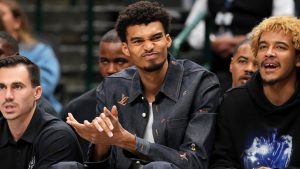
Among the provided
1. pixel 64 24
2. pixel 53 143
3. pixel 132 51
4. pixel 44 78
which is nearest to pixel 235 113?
pixel 132 51

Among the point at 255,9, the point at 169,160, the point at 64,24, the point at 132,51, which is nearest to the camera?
the point at 169,160

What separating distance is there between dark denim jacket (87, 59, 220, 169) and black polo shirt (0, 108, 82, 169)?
0.26 metres

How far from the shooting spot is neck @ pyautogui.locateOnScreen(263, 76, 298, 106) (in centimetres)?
589

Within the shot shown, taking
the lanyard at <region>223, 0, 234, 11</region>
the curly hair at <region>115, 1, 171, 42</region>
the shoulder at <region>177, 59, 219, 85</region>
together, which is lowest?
the shoulder at <region>177, 59, 219, 85</region>

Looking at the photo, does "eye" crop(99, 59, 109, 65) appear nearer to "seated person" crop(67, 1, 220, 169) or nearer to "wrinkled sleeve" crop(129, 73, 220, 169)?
"seated person" crop(67, 1, 220, 169)

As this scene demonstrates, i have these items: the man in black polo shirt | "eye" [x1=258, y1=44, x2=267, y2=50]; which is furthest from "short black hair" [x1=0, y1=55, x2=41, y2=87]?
"eye" [x1=258, y1=44, x2=267, y2=50]

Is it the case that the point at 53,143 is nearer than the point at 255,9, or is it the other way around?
the point at 53,143

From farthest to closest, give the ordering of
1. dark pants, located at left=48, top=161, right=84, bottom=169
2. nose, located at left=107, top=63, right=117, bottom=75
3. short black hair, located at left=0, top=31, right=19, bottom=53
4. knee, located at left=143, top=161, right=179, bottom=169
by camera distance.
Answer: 1. nose, located at left=107, top=63, right=117, bottom=75
2. short black hair, located at left=0, top=31, right=19, bottom=53
3. dark pants, located at left=48, top=161, right=84, bottom=169
4. knee, located at left=143, top=161, right=179, bottom=169

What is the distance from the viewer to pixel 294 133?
18.9 feet

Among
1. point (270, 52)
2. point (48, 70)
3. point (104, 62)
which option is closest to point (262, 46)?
point (270, 52)

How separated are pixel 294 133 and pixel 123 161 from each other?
106cm

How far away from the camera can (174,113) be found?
19.3 feet

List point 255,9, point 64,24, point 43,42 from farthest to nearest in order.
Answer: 1. point 64,24
2. point 43,42
3. point 255,9

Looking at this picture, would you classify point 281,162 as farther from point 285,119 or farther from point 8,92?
point 8,92
